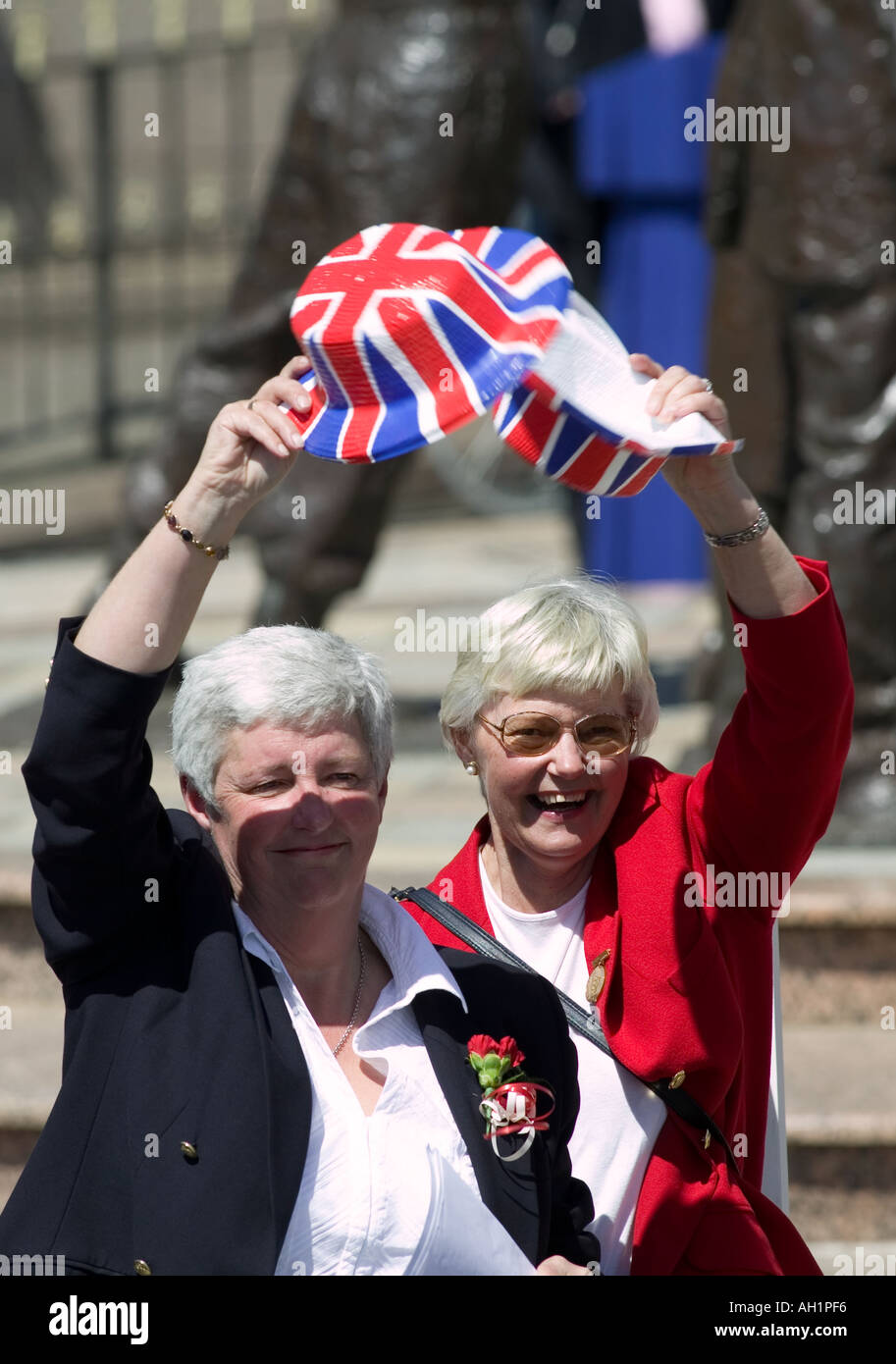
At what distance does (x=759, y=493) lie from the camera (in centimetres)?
390

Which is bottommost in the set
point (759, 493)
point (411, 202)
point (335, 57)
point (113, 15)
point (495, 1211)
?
point (495, 1211)

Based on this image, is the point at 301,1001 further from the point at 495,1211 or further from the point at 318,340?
the point at 318,340

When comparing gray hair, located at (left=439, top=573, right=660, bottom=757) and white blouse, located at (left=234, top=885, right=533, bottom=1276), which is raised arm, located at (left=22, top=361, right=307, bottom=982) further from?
gray hair, located at (left=439, top=573, right=660, bottom=757)

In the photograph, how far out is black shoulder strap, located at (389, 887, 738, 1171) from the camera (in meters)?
2.13

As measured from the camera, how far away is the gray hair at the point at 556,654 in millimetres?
2184

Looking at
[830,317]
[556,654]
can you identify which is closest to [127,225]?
[830,317]

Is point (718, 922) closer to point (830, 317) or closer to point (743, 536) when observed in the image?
point (743, 536)

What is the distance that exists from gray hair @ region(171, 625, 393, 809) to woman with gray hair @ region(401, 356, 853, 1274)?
273mm

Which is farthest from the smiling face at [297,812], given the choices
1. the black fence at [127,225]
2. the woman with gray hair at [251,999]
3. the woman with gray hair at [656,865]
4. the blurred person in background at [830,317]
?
the black fence at [127,225]

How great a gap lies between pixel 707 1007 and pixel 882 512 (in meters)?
1.86

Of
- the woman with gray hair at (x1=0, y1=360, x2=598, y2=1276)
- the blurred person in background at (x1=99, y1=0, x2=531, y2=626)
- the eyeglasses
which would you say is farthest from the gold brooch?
the blurred person in background at (x1=99, y1=0, x2=531, y2=626)

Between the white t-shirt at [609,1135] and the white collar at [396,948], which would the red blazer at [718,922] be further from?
the white collar at [396,948]
